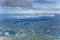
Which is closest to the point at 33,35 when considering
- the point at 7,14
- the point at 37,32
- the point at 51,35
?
the point at 37,32

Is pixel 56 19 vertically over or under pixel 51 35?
over

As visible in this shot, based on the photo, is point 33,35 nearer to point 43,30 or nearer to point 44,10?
point 43,30

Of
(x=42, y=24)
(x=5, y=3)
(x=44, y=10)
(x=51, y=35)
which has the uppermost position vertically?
(x=5, y=3)

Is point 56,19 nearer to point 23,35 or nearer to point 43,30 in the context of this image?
point 43,30

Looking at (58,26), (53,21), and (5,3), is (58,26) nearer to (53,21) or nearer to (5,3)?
(53,21)

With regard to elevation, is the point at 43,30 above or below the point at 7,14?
below

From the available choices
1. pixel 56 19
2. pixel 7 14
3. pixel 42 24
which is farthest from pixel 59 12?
pixel 7 14

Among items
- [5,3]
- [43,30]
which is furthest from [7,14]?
[43,30]
